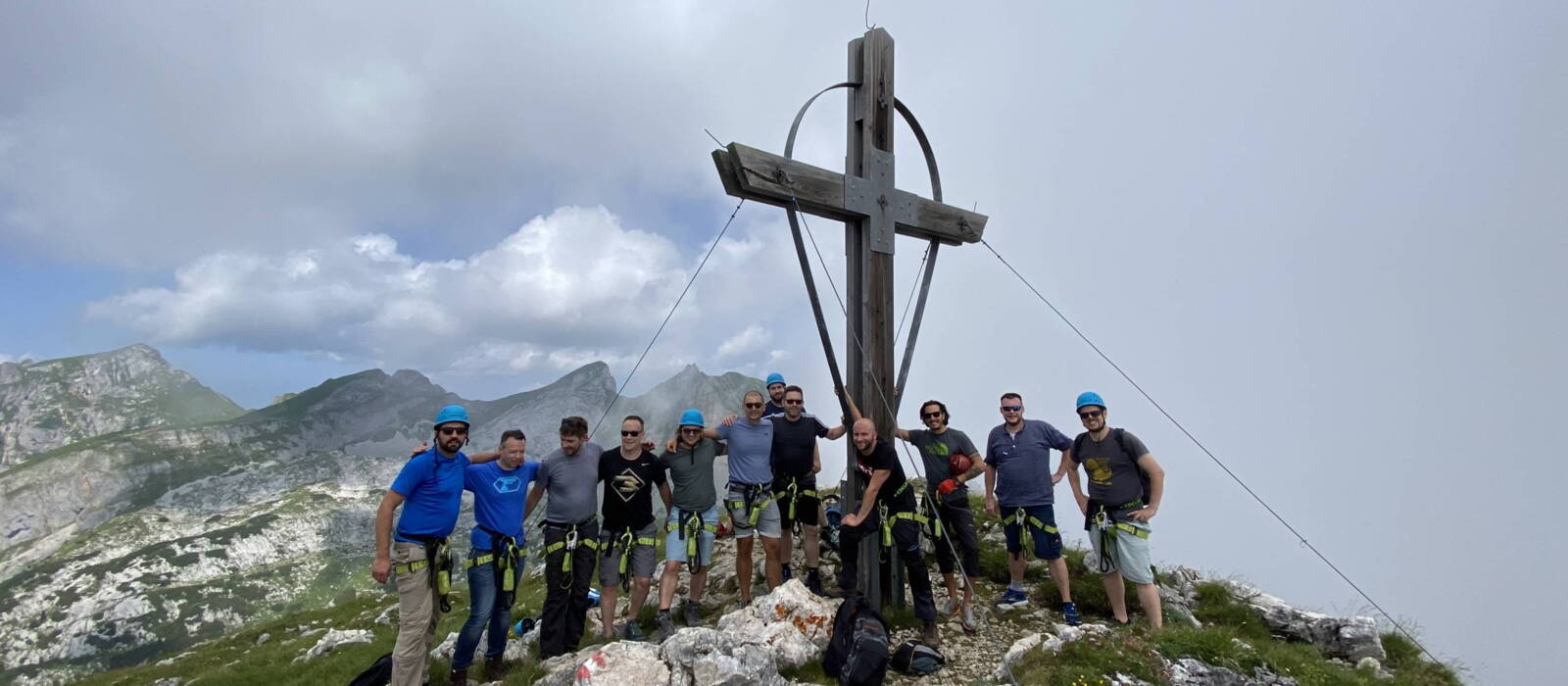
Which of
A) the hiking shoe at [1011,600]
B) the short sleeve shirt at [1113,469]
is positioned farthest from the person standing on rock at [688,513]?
the short sleeve shirt at [1113,469]

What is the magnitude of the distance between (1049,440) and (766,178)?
483cm

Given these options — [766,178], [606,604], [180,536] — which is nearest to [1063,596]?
[606,604]

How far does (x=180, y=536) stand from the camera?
18875 cm

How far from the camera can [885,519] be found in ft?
25.2

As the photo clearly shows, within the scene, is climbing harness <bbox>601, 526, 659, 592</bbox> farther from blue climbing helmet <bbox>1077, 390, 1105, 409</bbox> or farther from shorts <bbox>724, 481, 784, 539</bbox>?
blue climbing helmet <bbox>1077, 390, 1105, 409</bbox>

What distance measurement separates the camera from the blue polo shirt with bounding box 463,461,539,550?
285 inches

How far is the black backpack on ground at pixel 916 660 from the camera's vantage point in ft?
21.1

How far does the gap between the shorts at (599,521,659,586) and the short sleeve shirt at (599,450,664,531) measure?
0.09 metres

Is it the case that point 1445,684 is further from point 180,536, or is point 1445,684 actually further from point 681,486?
point 180,536

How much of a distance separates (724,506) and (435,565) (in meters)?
3.33

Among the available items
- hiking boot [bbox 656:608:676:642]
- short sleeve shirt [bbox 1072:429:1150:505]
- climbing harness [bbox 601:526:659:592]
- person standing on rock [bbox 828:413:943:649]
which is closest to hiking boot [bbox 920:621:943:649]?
person standing on rock [bbox 828:413:943:649]

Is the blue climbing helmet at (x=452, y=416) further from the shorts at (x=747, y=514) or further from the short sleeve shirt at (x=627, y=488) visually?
the shorts at (x=747, y=514)

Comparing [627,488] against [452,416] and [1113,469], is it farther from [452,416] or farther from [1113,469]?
[1113,469]

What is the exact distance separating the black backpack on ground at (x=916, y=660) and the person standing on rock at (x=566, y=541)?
11.7 feet
